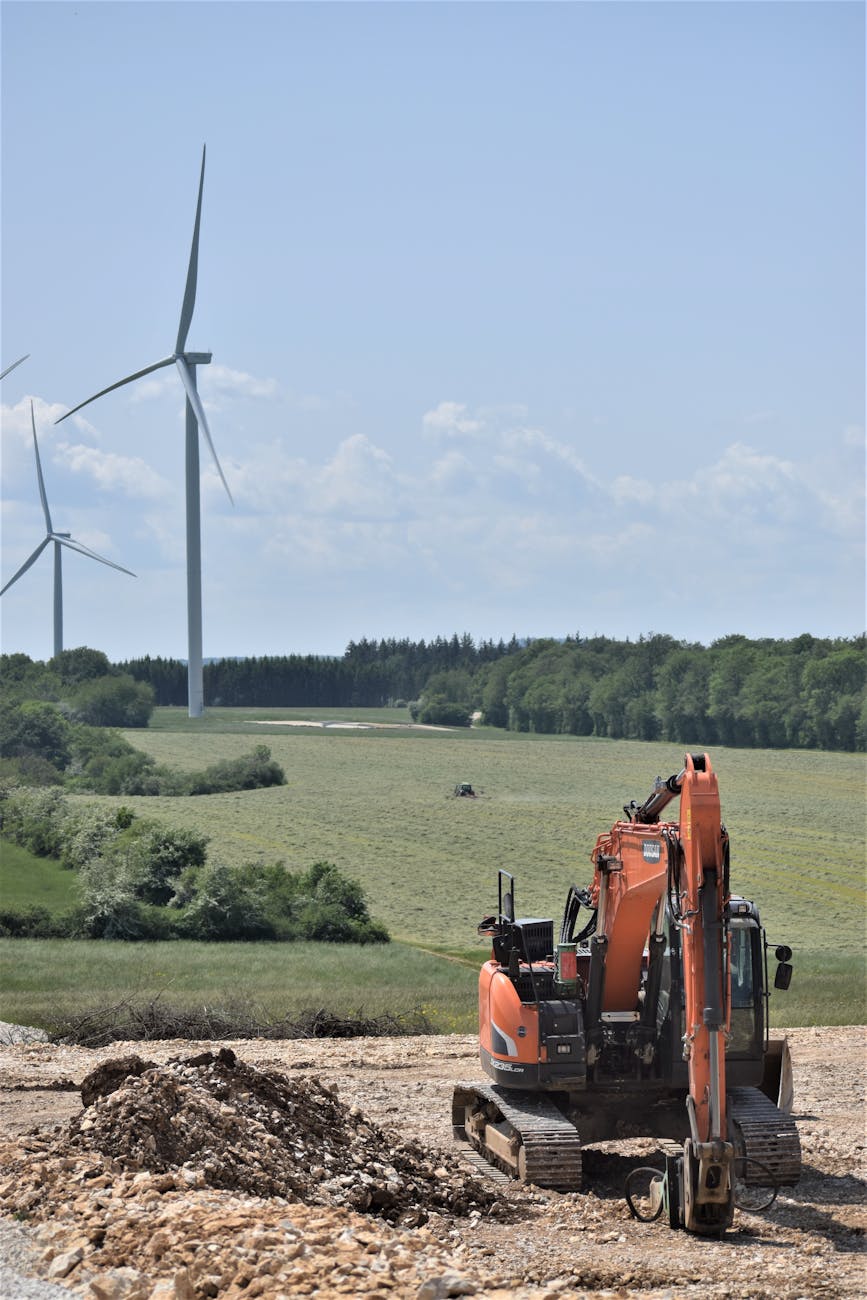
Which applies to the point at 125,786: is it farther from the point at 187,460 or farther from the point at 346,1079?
the point at 346,1079

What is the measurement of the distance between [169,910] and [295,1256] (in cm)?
3801

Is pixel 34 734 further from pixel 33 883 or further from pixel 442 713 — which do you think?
pixel 442 713

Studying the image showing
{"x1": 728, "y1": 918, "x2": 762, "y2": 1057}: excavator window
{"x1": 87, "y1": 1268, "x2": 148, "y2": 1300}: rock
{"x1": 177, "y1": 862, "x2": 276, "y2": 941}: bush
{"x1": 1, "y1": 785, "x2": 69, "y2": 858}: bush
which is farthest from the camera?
{"x1": 1, "y1": 785, "x2": 69, "y2": 858}: bush

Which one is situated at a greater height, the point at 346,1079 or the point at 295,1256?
the point at 295,1256

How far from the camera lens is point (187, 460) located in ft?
220

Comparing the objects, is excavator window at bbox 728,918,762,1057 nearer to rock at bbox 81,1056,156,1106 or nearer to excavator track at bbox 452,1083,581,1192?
excavator track at bbox 452,1083,581,1192

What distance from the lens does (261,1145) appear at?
596 inches

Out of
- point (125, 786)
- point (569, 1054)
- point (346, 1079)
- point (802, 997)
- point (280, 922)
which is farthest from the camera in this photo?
point (125, 786)

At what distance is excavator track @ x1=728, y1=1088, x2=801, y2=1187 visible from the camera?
15500 millimetres

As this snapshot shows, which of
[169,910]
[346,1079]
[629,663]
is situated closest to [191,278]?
[169,910]

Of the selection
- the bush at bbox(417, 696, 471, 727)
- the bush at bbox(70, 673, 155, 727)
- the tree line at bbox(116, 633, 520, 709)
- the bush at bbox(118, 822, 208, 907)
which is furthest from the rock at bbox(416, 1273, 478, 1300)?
the tree line at bbox(116, 633, 520, 709)

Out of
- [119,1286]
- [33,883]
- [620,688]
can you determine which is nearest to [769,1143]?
[119,1286]

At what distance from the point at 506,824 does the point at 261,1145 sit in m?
59.3

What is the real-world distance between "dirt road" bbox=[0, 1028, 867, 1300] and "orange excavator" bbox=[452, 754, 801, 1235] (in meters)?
0.60
